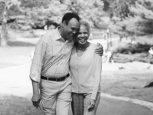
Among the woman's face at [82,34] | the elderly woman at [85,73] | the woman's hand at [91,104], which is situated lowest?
the woman's hand at [91,104]

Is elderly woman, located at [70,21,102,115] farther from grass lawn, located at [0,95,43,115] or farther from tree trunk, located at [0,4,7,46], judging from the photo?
tree trunk, located at [0,4,7,46]

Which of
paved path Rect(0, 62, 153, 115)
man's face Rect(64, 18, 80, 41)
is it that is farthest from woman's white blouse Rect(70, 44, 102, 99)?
paved path Rect(0, 62, 153, 115)

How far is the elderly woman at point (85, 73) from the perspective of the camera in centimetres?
383

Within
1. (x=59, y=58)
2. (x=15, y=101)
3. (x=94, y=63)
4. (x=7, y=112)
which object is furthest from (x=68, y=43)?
(x=15, y=101)

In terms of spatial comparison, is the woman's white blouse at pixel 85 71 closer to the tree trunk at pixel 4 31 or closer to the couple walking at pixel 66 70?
the couple walking at pixel 66 70

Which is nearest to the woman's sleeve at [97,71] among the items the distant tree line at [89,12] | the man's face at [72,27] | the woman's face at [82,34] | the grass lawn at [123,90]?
the woman's face at [82,34]

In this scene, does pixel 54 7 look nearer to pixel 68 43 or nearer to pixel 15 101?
pixel 15 101

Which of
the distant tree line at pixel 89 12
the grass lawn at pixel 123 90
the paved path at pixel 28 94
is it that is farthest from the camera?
the distant tree line at pixel 89 12

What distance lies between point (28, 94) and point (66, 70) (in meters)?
5.80

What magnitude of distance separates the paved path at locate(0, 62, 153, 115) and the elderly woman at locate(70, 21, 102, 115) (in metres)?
3.22

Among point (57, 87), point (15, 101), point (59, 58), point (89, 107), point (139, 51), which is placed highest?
point (59, 58)

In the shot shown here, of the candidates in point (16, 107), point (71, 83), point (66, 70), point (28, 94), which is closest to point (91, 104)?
point (71, 83)

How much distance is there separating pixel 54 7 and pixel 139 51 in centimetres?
1192

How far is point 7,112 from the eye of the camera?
650 cm
